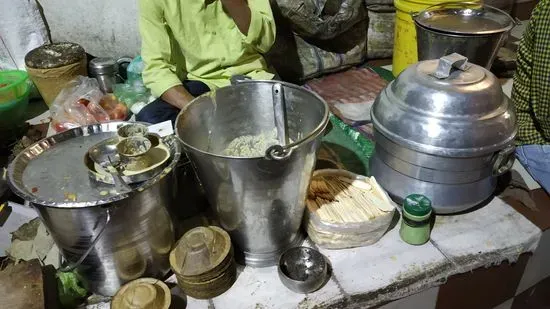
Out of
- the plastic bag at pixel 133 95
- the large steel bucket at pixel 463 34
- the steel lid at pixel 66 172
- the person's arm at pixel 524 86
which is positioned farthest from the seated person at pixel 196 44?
the person's arm at pixel 524 86

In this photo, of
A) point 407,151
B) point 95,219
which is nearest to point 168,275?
point 95,219

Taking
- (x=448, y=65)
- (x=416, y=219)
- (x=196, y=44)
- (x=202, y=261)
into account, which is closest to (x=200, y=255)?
(x=202, y=261)

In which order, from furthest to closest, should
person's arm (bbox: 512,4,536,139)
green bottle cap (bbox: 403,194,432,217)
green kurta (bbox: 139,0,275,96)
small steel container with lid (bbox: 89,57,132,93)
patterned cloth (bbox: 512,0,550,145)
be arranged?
small steel container with lid (bbox: 89,57,132,93)
green kurta (bbox: 139,0,275,96)
person's arm (bbox: 512,4,536,139)
patterned cloth (bbox: 512,0,550,145)
green bottle cap (bbox: 403,194,432,217)

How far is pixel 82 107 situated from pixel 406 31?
2267mm

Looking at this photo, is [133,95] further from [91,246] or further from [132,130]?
[91,246]

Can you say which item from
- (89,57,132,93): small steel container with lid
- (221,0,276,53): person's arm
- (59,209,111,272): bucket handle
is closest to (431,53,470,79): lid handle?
(221,0,276,53): person's arm

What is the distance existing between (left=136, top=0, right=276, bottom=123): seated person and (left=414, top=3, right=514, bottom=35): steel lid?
1011 millimetres

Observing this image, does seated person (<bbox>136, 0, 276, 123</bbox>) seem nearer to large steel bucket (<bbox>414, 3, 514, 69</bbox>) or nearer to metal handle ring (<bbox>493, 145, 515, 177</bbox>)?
large steel bucket (<bbox>414, 3, 514, 69</bbox>)

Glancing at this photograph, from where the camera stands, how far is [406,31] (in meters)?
3.14

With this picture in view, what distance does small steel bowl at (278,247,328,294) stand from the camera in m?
1.81

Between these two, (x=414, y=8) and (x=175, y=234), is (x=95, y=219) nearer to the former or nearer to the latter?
(x=175, y=234)

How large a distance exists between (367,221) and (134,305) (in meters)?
1.00

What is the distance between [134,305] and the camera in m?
1.60

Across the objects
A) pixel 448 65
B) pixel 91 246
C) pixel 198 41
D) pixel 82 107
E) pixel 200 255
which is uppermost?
pixel 448 65
